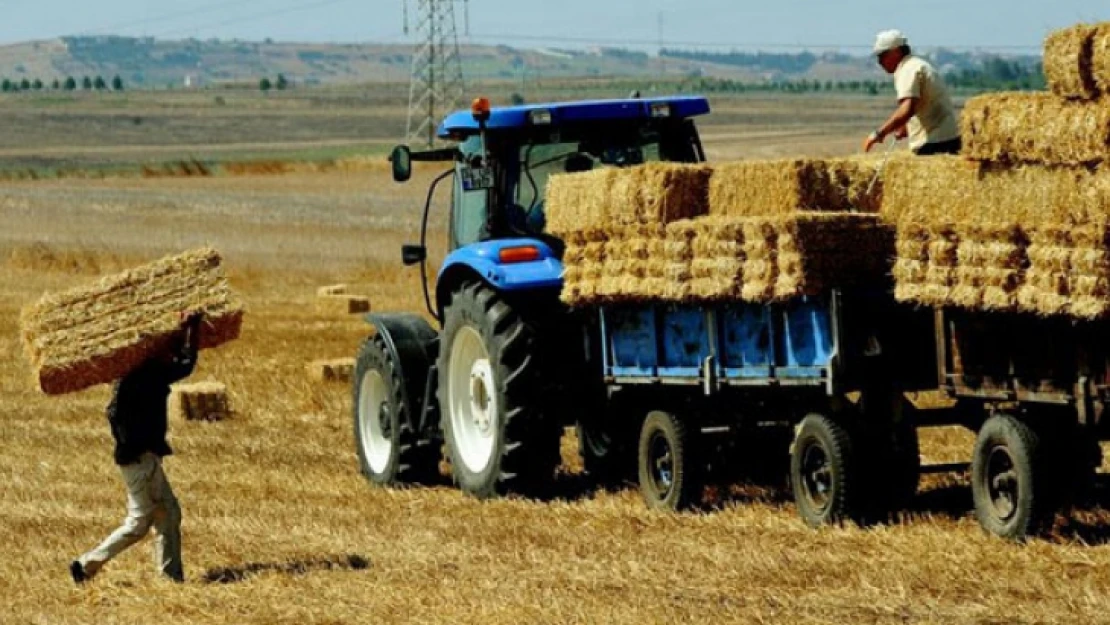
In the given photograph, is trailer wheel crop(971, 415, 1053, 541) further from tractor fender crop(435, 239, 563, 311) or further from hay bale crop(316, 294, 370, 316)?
hay bale crop(316, 294, 370, 316)

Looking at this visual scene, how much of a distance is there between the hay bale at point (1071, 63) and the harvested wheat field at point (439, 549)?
2.12 m

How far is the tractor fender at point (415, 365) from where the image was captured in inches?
611

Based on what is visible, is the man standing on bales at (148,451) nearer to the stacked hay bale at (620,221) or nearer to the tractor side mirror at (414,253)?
the stacked hay bale at (620,221)

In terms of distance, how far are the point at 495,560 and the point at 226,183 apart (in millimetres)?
56798

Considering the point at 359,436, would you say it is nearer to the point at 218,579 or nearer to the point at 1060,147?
the point at 218,579

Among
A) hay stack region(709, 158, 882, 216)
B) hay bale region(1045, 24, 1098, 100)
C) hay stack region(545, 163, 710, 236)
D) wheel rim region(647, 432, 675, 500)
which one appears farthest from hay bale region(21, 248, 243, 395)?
hay bale region(1045, 24, 1098, 100)

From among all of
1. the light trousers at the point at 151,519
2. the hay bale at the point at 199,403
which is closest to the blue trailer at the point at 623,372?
the light trousers at the point at 151,519

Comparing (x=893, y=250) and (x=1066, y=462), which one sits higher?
(x=893, y=250)

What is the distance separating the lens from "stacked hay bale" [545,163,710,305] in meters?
12.6

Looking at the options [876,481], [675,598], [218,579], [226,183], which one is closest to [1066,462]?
[876,481]

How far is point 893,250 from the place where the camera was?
1184cm

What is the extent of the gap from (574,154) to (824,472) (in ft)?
11.3

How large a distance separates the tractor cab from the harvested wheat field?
1819 millimetres

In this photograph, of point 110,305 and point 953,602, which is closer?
point 953,602
